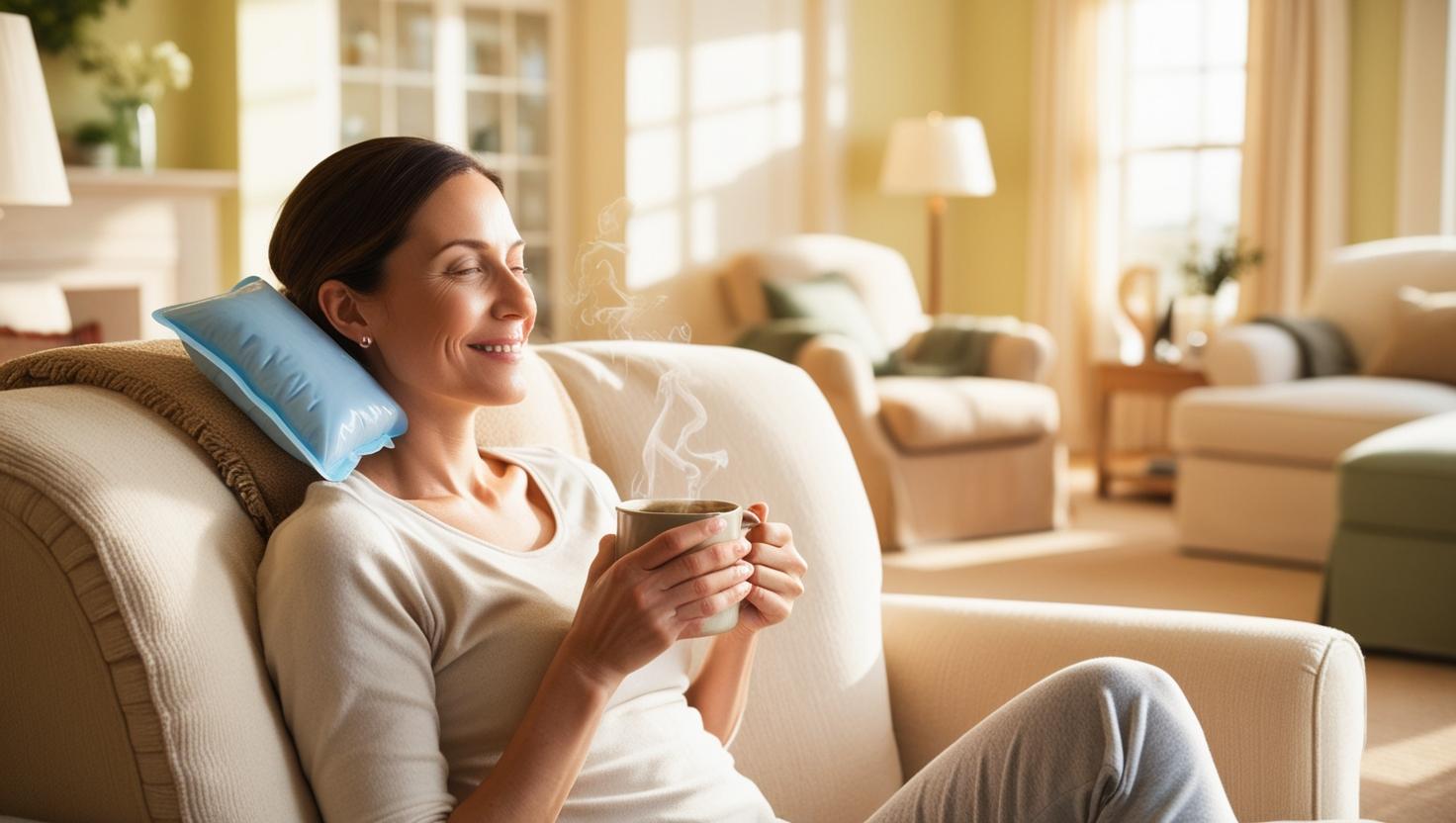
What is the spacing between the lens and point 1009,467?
5.29 metres

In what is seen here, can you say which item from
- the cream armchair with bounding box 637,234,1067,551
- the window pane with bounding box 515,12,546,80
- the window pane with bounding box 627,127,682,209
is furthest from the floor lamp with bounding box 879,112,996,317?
the window pane with bounding box 515,12,546,80

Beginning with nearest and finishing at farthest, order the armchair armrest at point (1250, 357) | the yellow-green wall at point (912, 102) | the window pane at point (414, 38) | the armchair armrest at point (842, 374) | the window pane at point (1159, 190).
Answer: the armchair armrest at point (842, 374), the armchair armrest at point (1250, 357), the yellow-green wall at point (912, 102), the window pane at point (414, 38), the window pane at point (1159, 190)

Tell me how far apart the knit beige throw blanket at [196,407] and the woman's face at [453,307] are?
127mm

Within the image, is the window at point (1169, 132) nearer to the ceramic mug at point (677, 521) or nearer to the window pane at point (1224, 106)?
the window pane at point (1224, 106)

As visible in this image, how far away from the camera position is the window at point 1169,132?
6.96 meters

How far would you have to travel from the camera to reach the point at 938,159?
21.0 ft

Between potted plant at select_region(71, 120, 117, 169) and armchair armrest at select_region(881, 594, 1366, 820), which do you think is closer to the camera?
armchair armrest at select_region(881, 594, 1366, 820)

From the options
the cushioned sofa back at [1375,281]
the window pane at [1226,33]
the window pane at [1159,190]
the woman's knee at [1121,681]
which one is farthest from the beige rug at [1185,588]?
the window pane at [1226,33]

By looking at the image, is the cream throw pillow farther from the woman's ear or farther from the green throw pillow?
the woman's ear

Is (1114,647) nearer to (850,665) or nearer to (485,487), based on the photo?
(850,665)

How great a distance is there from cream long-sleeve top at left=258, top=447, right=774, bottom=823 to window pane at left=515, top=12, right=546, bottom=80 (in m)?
5.27

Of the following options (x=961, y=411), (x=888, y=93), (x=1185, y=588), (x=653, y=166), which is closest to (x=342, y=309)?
(x=1185, y=588)

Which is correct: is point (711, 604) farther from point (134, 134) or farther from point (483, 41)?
point (483, 41)

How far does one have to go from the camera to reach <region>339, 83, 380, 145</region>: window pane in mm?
5996
